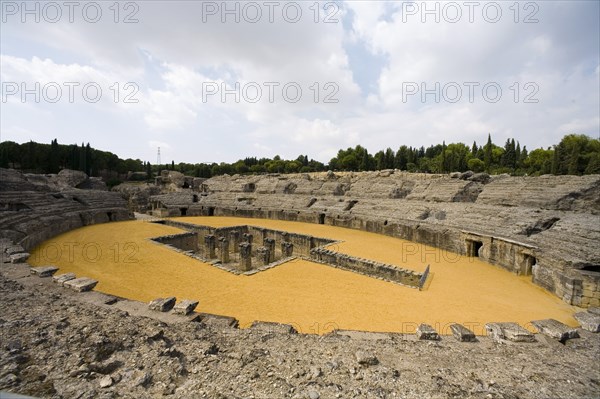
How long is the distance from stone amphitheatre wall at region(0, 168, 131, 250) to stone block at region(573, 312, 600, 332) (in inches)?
812

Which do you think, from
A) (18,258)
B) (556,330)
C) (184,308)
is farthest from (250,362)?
(18,258)

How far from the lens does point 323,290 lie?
31.3 ft

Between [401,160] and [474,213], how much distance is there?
3796 centimetres

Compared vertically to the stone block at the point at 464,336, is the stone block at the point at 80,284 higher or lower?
higher

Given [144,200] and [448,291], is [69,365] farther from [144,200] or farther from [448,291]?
[144,200]

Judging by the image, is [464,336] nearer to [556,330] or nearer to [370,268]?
[556,330]

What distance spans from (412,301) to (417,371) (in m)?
4.97

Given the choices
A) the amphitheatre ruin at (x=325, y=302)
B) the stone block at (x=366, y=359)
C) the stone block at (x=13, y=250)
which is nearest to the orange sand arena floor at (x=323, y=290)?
the amphitheatre ruin at (x=325, y=302)

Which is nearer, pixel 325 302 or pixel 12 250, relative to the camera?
pixel 325 302

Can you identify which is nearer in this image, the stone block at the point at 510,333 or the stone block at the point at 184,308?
the stone block at the point at 510,333

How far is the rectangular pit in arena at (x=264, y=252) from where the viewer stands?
11.0m

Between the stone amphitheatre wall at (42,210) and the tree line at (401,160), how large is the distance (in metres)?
18.9

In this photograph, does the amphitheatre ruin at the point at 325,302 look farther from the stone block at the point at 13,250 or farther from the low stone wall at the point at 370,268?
the stone block at the point at 13,250

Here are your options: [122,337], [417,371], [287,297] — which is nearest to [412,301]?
[287,297]
